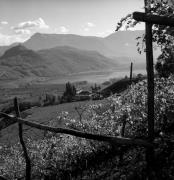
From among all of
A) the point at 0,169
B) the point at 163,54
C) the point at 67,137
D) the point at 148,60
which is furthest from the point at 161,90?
the point at 0,169

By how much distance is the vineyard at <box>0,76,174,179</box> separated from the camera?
7.98 meters

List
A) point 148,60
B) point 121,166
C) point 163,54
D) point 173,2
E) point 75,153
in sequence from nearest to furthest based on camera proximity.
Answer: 1. point 148,60
2. point 173,2
3. point 163,54
4. point 121,166
5. point 75,153

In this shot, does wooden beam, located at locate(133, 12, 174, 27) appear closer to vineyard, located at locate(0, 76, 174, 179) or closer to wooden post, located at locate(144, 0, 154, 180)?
wooden post, located at locate(144, 0, 154, 180)

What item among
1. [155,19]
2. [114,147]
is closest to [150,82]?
[155,19]

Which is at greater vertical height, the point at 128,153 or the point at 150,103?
the point at 150,103

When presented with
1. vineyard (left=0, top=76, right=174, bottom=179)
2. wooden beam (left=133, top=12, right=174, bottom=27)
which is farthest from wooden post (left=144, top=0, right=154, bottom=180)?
vineyard (left=0, top=76, right=174, bottom=179)

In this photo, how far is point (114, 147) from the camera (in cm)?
1036

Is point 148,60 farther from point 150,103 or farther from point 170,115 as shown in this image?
point 170,115

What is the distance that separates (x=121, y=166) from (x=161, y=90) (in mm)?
2435

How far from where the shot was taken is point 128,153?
8906 millimetres

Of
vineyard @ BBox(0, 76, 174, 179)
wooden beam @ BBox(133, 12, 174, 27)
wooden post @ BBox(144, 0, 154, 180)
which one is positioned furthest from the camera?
vineyard @ BBox(0, 76, 174, 179)

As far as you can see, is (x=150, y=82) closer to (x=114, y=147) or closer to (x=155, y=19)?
(x=155, y=19)

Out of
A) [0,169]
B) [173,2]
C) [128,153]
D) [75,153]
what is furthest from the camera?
[0,169]

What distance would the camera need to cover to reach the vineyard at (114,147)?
7980mm
